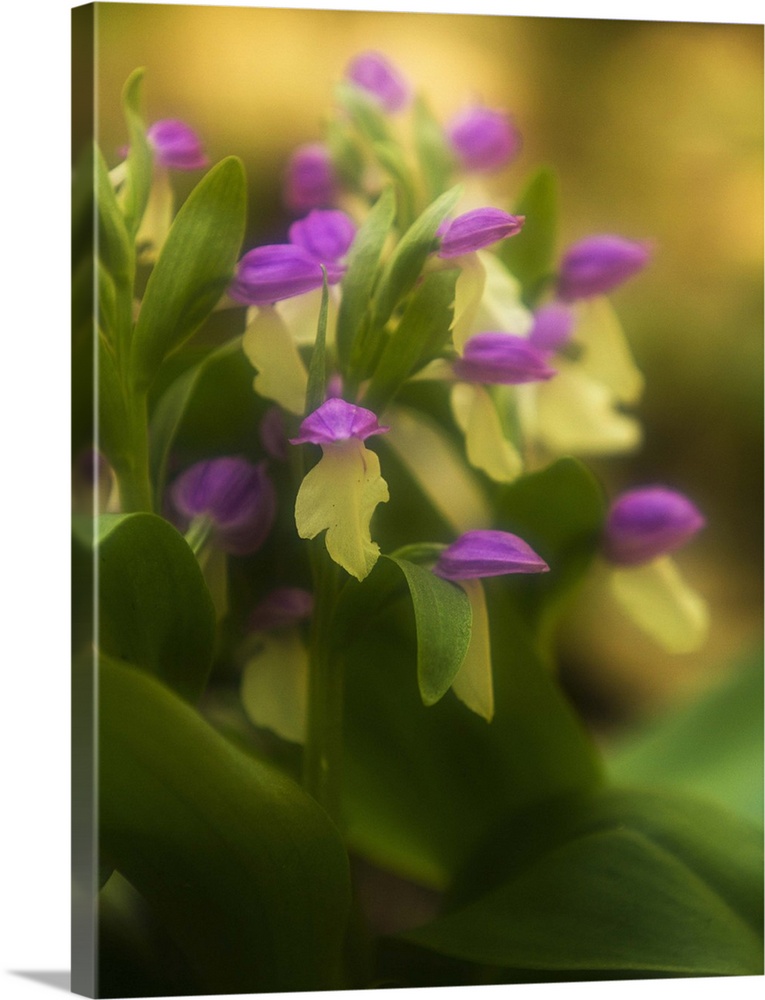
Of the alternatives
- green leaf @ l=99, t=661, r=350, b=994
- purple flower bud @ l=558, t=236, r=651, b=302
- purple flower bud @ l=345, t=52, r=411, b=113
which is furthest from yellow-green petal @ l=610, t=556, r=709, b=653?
purple flower bud @ l=345, t=52, r=411, b=113

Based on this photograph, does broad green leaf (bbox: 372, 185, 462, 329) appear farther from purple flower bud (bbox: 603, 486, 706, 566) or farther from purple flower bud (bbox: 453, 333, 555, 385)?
purple flower bud (bbox: 603, 486, 706, 566)

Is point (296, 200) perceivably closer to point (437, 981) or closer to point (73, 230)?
point (73, 230)

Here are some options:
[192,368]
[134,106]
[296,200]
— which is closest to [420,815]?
[192,368]

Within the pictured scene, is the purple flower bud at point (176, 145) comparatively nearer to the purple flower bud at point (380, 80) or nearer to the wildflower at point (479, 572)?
the purple flower bud at point (380, 80)

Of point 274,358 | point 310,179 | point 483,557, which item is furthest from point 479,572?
point 310,179

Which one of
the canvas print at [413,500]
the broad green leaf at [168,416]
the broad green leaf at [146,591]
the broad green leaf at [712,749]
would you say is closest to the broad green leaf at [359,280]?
the canvas print at [413,500]
